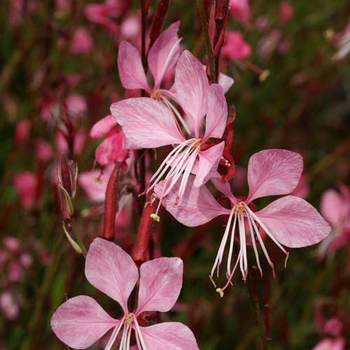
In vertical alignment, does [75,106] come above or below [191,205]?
below

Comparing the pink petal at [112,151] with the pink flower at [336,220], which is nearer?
the pink petal at [112,151]

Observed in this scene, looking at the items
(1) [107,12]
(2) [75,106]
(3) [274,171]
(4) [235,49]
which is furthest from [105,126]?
(2) [75,106]

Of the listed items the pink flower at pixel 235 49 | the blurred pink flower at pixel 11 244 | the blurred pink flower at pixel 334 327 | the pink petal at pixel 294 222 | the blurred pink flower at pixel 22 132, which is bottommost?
the blurred pink flower at pixel 11 244

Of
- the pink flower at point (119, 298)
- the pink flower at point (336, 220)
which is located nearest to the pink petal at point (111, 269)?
the pink flower at point (119, 298)

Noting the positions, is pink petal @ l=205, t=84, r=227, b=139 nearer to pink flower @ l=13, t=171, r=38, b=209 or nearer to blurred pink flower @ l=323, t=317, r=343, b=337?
blurred pink flower @ l=323, t=317, r=343, b=337

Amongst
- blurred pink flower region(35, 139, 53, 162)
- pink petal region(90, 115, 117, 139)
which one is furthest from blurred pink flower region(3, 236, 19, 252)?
pink petal region(90, 115, 117, 139)

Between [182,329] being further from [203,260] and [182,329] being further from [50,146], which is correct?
[50,146]

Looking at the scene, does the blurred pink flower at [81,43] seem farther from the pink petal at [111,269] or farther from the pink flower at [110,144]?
the pink petal at [111,269]

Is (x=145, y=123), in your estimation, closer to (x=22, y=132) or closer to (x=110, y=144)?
(x=110, y=144)
